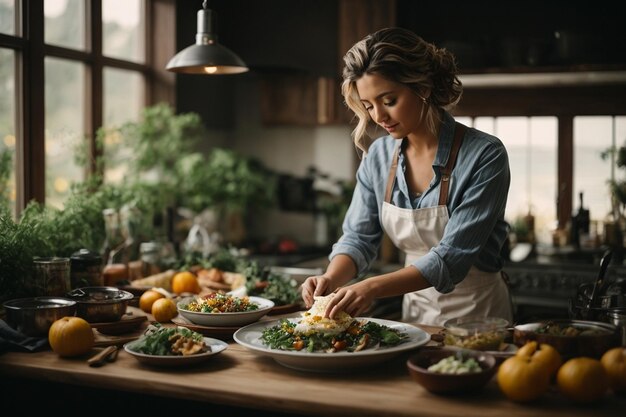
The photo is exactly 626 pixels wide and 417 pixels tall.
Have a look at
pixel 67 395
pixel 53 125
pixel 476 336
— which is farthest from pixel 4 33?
pixel 476 336

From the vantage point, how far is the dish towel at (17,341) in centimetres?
218

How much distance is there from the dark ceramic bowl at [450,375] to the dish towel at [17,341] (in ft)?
3.81

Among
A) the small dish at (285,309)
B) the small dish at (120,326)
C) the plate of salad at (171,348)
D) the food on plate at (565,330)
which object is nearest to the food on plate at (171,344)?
the plate of salad at (171,348)

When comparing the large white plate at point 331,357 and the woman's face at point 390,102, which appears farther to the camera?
the woman's face at point 390,102

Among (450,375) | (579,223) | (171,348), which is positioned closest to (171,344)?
(171,348)

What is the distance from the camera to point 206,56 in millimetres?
2828

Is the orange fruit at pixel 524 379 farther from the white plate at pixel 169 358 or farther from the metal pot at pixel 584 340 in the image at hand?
the white plate at pixel 169 358

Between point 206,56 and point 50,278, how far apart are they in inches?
40.8

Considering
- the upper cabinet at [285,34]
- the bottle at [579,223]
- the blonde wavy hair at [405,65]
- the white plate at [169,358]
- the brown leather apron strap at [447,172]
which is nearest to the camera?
the white plate at [169,358]

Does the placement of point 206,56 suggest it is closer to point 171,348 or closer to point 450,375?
point 171,348

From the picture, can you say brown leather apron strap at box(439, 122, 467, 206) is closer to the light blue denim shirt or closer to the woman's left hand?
the light blue denim shirt

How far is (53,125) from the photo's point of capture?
3824mm

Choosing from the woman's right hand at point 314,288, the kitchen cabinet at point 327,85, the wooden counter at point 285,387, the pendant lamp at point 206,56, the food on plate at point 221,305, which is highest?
the kitchen cabinet at point 327,85

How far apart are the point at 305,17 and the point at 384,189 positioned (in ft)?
8.80
